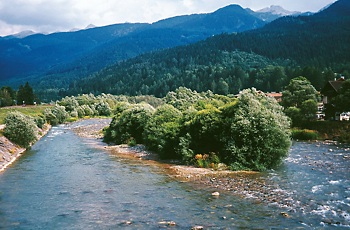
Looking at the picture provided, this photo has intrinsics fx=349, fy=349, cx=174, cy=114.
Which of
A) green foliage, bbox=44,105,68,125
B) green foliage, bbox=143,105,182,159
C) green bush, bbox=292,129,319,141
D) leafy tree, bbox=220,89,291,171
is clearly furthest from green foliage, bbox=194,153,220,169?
green foliage, bbox=44,105,68,125

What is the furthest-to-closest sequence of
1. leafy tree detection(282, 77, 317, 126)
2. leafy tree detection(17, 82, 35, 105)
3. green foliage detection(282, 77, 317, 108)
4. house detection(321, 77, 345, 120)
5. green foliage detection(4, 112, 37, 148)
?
leafy tree detection(17, 82, 35, 105), green foliage detection(282, 77, 317, 108), house detection(321, 77, 345, 120), leafy tree detection(282, 77, 317, 126), green foliage detection(4, 112, 37, 148)

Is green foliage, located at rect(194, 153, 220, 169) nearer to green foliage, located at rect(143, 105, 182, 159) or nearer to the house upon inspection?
green foliage, located at rect(143, 105, 182, 159)

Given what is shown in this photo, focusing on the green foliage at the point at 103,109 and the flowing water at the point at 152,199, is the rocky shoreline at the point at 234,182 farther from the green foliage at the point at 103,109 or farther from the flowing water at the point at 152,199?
the green foliage at the point at 103,109

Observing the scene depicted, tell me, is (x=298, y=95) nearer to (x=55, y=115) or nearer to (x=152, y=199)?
(x=152, y=199)

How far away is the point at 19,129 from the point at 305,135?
56.3m

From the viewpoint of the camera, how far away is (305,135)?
73188 mm

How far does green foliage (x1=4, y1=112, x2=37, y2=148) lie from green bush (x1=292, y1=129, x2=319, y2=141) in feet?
175

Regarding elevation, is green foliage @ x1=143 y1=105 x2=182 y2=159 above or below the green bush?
above

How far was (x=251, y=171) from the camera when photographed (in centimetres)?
4112

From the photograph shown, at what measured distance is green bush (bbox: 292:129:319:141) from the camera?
2857 inches

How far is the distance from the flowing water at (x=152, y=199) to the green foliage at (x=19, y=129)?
1604 centimetres

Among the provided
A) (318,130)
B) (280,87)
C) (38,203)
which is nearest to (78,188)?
(38,203)

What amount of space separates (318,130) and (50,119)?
93276 millimetres

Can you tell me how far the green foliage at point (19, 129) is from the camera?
6293cm
